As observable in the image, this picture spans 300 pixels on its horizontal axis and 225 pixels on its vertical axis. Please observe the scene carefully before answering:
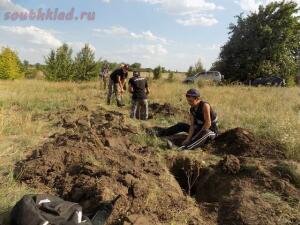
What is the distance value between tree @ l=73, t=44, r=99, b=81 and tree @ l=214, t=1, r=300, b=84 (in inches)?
476

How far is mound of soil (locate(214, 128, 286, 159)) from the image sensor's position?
663 centimetres

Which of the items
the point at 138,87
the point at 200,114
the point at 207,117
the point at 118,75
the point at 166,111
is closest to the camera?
the point at 207,117

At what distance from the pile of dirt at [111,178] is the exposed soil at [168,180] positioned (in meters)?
0.01

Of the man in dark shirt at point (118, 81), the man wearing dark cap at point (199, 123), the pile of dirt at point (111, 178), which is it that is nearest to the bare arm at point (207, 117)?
the man wearing dark cap at point (199, 123)

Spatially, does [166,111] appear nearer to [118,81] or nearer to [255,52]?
[118,81]

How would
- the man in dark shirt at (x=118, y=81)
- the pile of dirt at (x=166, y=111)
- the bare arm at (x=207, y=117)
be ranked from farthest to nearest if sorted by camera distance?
1. the man in dark shirt at (x=118, y=81)
2. the pile of dirt at (x=166, y=111)
3. the bare arm at (x=207, y=117)

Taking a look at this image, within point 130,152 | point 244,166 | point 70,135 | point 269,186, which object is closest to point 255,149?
point 244,166

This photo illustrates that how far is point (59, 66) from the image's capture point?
30781mm

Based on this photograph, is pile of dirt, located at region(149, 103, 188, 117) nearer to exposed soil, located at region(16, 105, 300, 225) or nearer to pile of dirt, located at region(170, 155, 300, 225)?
exposed soil, located at region(16, 105, 300, 225)

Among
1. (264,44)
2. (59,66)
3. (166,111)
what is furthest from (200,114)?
(264,44)

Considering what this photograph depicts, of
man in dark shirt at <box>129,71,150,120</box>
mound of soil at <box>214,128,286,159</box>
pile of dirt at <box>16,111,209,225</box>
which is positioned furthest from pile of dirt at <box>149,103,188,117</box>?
pile of dirt at <box>16,111,209,225</box>

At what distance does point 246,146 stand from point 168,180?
82.9 inches

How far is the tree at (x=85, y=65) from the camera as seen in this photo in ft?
105

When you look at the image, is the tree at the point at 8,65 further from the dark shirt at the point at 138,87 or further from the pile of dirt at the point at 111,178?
the pile of dirt at the point at 111,178
